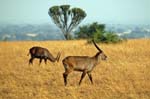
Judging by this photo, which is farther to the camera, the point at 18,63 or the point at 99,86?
the point at 18,63

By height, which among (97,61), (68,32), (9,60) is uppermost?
(97,61)

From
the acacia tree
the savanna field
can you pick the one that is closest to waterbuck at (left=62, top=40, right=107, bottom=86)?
the savanna field

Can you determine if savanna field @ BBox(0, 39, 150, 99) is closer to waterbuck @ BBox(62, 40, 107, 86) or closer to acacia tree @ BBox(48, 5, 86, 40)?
waterbuck @ BBox(62, 40, 107, 86)

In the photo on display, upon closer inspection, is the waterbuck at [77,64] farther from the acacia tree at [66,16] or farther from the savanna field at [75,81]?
the acacia tree at [66,16]

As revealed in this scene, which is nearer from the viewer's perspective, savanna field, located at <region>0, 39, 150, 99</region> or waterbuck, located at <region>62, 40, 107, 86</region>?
savanna field, located at <region>0, 39, 150, 99</region>

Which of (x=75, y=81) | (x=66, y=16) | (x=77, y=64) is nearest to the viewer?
(x=77, y=64)

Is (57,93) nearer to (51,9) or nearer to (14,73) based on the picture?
(14,73)

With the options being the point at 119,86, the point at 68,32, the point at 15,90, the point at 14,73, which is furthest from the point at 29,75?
the point at 68,32

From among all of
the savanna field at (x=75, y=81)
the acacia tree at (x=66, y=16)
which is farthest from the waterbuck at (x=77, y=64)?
the acacia tree at (x=66, y=16)

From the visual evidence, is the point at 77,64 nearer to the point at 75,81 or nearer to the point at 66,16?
the point at 75,81

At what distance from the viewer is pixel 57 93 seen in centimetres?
1184

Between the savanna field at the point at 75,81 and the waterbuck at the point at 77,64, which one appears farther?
the waterbuck at the point at 77,64

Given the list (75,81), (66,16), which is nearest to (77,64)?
(75,81)

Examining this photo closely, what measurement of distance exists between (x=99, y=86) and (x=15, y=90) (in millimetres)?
2767
